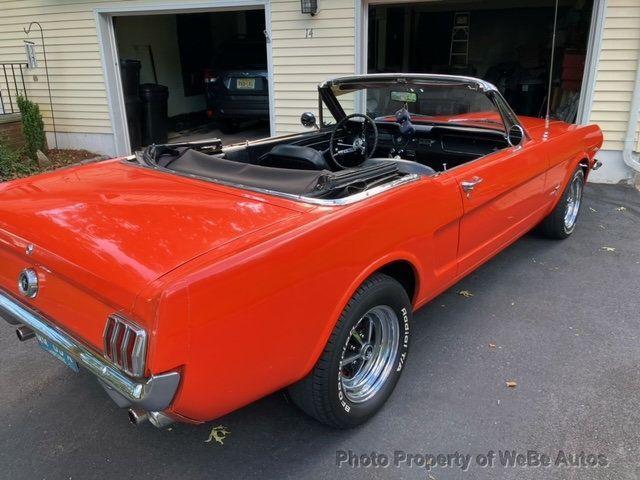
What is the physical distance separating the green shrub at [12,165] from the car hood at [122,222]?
17.9 feet

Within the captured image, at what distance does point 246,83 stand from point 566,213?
6.60 m

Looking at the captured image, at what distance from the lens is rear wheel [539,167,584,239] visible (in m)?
4.57

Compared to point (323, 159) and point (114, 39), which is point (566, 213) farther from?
point (114, 39)

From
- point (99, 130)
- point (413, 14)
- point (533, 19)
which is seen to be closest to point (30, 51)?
point (99, 130)

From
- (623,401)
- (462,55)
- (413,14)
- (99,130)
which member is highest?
(413,14)

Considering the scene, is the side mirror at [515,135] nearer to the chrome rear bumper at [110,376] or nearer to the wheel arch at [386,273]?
the wheel arch at [386,273]

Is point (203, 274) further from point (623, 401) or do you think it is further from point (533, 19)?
point (533, 19)

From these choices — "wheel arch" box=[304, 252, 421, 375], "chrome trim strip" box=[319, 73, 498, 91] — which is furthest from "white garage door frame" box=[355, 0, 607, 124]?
"wheel arch" box=[304, 252, 421, 375]

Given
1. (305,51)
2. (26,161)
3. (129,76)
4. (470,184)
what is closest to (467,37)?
(305,51)

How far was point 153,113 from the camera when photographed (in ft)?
31.0

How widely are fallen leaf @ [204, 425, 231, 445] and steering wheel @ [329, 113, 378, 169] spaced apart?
182cm

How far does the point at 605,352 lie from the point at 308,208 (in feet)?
6.85

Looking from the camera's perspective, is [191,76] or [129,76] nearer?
[129,76]

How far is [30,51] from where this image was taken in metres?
8.92
